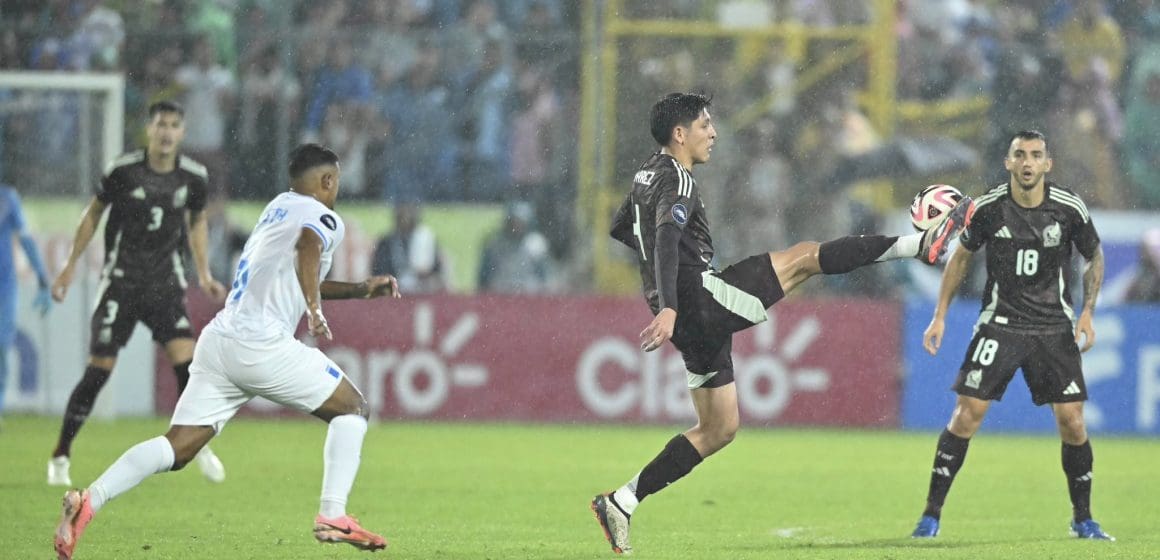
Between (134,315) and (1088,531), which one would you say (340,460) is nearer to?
(1088,531)

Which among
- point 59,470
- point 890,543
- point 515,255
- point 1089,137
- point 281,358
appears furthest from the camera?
point 1089,137

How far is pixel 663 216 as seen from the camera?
7387mm

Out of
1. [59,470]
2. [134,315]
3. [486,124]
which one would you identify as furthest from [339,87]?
[59,470]

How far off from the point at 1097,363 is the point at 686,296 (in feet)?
29.5

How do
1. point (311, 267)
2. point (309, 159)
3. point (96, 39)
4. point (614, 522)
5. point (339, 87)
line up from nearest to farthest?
point (311, 267), point (309, 159), point (614, 522), point (339, 87), point (96, 39)

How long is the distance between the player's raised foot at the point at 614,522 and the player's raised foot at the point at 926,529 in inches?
61.3

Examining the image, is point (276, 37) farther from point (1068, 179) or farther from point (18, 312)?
point (1068, 179)

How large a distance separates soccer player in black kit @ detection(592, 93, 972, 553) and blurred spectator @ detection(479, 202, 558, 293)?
894 cm

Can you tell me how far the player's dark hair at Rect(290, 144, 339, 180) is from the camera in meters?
7.33

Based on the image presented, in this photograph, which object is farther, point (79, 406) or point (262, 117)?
point (262, 117)

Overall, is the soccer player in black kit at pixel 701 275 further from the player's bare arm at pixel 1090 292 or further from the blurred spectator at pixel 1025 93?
the blurred spectator at pixel 1025 93

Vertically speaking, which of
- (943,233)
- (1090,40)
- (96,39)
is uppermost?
(1090,40)

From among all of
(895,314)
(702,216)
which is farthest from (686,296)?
(895,314)

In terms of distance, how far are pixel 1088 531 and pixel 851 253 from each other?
202 centimetres
